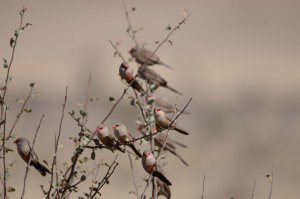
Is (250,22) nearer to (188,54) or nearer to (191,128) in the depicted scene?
(188,54)

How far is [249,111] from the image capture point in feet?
91.5

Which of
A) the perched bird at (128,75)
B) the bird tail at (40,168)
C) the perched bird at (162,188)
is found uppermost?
the perched bird at (128,75)

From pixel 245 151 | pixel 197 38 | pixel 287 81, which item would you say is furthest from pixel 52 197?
pixel 197 38

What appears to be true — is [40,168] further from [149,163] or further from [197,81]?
[197,81]

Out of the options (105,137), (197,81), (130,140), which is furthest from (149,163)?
(197,81)

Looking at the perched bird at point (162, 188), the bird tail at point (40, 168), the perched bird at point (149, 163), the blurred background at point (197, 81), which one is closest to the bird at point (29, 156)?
the bird tail at point (40, 168)

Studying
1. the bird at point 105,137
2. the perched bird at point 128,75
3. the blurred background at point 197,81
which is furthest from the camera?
the blurred background at point 197,81

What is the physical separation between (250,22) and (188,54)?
1239 cm

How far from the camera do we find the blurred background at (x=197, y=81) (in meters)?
20.7

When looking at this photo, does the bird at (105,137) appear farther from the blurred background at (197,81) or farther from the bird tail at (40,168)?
the blurred background at (197,81)

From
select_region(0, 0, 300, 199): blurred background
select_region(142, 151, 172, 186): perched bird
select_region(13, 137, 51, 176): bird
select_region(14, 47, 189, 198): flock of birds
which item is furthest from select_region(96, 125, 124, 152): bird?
select_region(0, 0, 300, 199): blurred background

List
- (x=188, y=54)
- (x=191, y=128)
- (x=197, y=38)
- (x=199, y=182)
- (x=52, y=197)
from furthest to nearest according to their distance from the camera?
(x=197, y=38) → (x=188, y=54) → (x=191, y=128) → (x=199, y=182) → (x=52, y=197)

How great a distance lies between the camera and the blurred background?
2073 centimetres

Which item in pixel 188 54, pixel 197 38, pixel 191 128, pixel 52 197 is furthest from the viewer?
pixel 197 38
